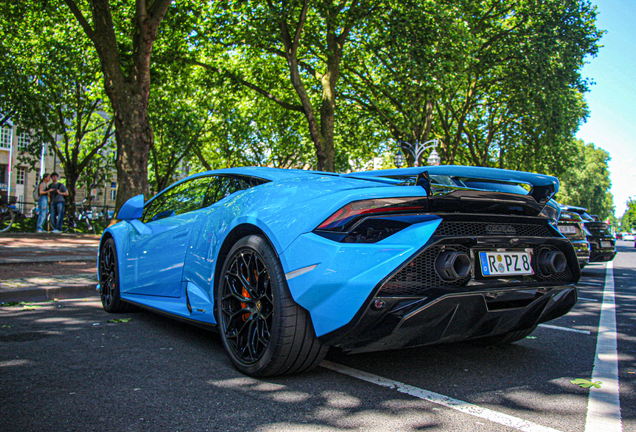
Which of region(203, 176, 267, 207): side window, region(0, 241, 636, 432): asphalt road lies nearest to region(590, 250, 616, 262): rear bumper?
region(0, 241, 636, 432): asphalt road

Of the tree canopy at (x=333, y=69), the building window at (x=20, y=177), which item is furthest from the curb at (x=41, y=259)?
the building window at (x=20, y=177)

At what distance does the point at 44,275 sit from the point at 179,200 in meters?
3.82

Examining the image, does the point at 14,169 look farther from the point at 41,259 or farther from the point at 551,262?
the point at 551,262

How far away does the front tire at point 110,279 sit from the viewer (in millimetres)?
4969

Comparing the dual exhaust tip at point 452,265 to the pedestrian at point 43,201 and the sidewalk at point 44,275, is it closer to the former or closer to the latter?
the sidewalk at point 44,275

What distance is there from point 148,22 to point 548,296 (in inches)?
358

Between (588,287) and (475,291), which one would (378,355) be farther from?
(588,287)

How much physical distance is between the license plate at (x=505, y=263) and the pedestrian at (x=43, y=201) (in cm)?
1599

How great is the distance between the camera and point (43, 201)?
16.6 meters

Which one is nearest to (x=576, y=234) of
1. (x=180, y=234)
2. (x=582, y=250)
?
(x=582, y=250)

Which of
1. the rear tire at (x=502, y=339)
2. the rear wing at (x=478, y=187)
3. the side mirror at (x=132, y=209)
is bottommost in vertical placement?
the rear tire at (x=502, y=339)

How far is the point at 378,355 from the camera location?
363 centimetres

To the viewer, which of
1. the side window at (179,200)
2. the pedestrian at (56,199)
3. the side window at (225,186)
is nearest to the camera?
the side window at (225,186)

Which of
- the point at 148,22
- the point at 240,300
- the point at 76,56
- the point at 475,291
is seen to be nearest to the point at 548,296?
the point at 475,291
